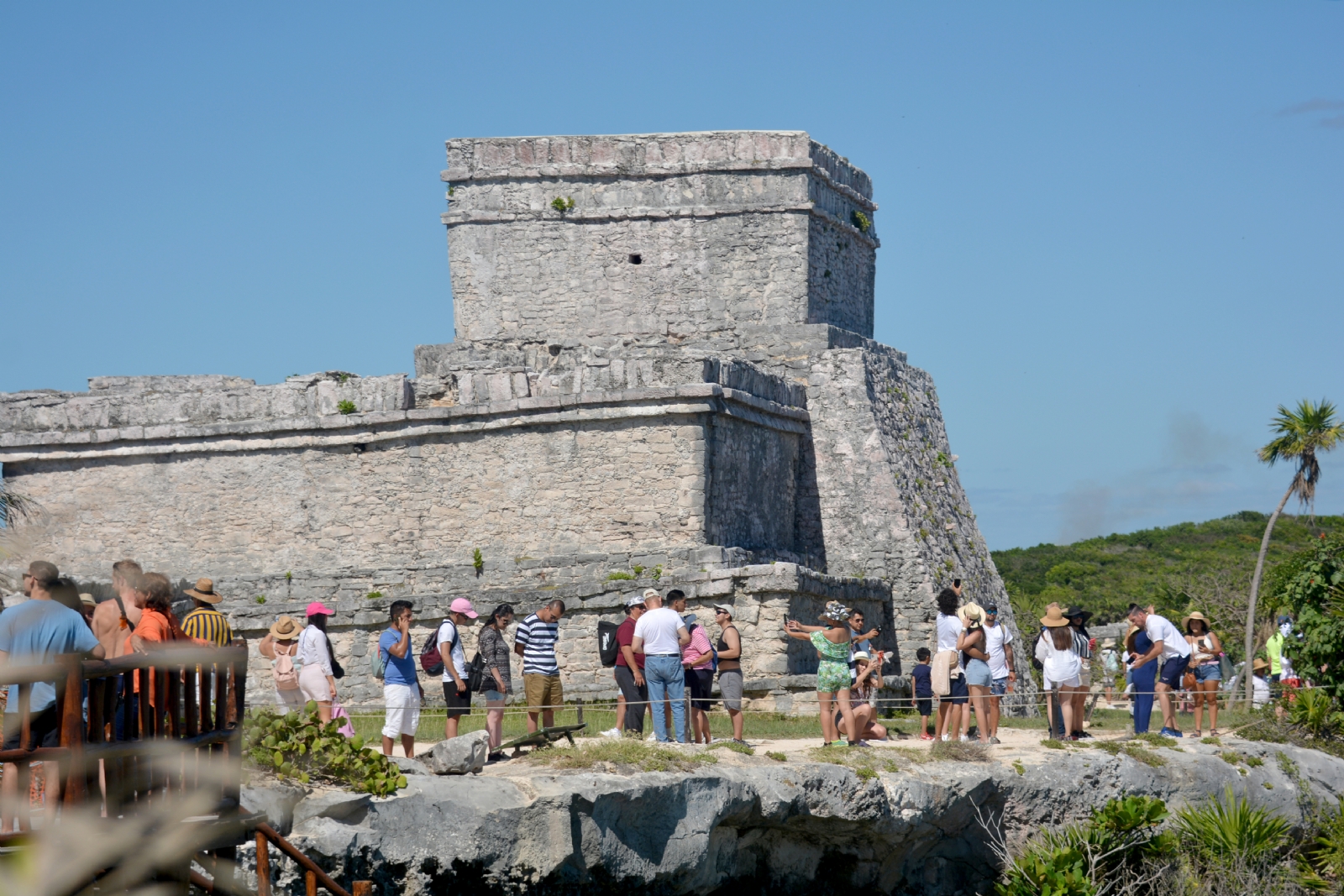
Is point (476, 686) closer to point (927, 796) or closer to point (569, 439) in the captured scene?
point (927, 796)

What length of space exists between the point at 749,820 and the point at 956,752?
2448 millimetres

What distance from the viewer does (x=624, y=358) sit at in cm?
1848

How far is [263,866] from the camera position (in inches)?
324

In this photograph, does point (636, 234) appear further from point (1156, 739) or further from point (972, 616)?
point (1156, 739)

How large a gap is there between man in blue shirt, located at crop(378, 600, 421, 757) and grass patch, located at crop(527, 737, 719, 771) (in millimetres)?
1037

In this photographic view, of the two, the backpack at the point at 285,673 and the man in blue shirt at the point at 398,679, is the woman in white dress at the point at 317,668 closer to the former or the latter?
the man in blue shirt at the point at 398,679

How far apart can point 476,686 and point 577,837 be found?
107 inches

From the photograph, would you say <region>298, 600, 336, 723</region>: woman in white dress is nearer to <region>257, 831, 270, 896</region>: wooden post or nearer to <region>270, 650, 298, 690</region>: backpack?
<region>270, 650, 298, 690</region>: backpack

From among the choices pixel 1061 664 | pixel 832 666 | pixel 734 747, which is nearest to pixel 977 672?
pixel 1061 664

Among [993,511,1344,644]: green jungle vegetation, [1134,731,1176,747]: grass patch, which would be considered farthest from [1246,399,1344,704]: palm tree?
[1134,731,1176,747]: grass patch

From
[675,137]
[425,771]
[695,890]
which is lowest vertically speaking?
[695,890]

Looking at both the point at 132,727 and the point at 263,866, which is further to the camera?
the point at 263,866

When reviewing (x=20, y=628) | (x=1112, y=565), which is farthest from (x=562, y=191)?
(x=1112, y=565)

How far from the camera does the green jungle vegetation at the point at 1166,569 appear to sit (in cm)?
3216
